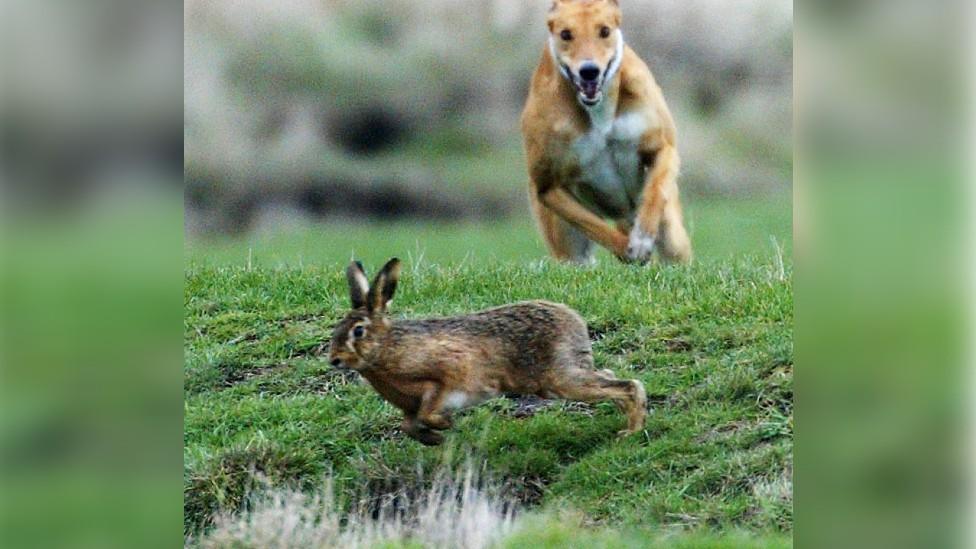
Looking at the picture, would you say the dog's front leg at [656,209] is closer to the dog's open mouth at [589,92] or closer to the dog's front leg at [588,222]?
the dog's front leg at [588,222]

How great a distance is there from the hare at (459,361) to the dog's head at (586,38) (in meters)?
1.26

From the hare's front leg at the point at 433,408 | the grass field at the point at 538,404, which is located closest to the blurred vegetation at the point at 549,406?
the grass field at the point at 538,404

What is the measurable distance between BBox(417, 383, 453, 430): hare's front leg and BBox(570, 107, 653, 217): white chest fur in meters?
1.36

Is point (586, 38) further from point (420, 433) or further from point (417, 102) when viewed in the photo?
point (420, 433)

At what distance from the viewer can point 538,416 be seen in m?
7.16

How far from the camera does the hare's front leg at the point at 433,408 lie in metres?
6.99

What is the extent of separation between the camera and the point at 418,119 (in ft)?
24.0

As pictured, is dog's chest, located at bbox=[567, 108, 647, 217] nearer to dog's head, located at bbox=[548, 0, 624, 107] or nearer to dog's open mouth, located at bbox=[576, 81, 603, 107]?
dog's open mouth, located at bbox=[576, 81, 603, 107]

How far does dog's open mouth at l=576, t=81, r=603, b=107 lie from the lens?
23.5 ft

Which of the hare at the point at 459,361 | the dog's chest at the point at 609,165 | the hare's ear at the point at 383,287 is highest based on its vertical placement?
the dog's chest at the point at 609,165
